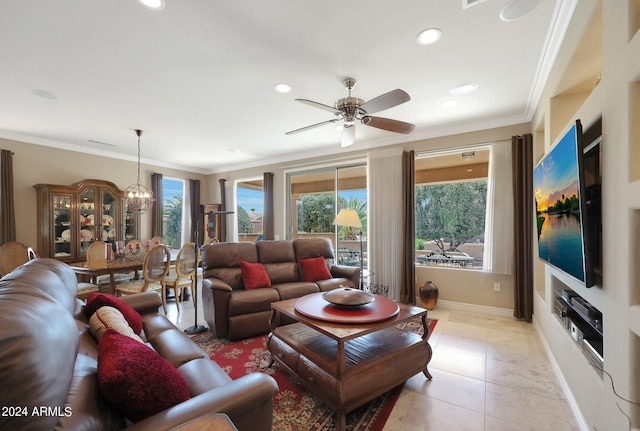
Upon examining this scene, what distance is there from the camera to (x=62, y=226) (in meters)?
4.62

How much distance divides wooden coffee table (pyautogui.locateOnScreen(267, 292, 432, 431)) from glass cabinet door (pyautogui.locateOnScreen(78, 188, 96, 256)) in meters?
4.32

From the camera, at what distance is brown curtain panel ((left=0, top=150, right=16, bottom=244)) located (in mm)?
4041

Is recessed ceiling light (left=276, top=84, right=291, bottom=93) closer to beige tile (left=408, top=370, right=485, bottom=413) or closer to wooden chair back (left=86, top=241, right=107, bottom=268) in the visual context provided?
beige tile (left=408, top=370, right=485, bottom=413)

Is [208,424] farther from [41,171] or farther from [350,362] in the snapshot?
[41,171]

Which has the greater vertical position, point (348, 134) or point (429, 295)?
point (348, 134)

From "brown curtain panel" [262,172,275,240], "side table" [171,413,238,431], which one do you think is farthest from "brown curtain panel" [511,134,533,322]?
"brown curtain panel" [262,172,275,240]

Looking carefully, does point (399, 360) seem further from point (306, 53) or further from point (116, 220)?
point (116, 220)

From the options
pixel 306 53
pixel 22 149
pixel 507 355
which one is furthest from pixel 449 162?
pixel 22 149

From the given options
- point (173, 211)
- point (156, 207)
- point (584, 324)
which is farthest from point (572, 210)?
point (173, 211)

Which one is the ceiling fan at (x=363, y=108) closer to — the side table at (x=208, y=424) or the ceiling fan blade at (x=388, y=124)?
the ceiling fan blade at (x=388, y=124)

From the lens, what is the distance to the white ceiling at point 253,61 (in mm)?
1885

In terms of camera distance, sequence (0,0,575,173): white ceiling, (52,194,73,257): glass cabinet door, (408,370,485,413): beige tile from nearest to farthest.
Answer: (0,0,575,173): white ceiling → (408,370,485,413): beige tile → (52,194,73,257): glass cabinet door

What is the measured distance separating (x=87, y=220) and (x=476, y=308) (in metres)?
6.50

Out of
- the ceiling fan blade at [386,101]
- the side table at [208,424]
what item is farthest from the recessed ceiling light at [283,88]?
the side table at [208,424]
